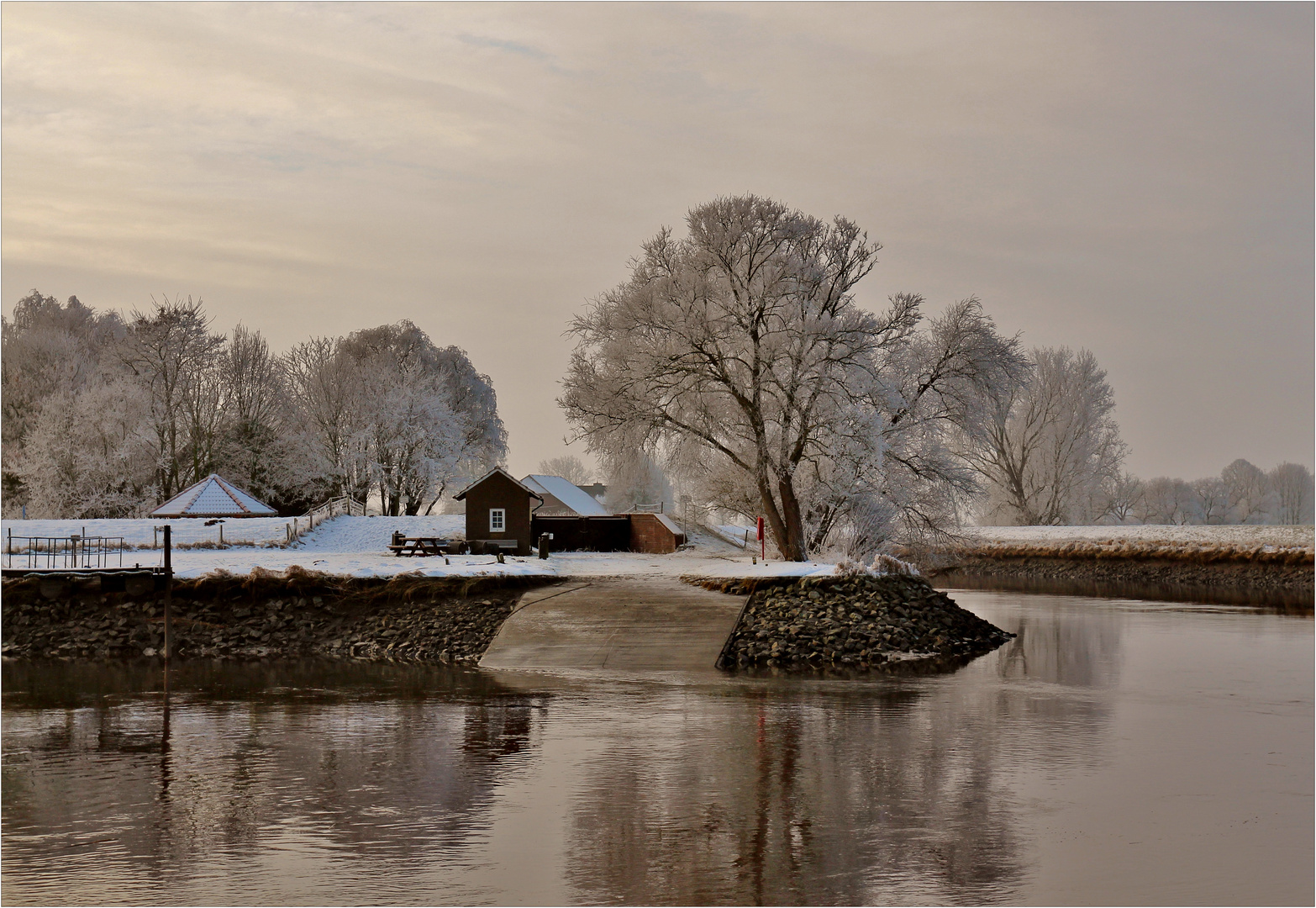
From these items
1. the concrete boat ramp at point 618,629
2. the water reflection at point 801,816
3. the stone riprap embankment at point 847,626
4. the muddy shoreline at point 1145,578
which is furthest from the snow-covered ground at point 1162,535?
the water reflection at point 801,816

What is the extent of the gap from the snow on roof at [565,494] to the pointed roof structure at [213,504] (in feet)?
42.9

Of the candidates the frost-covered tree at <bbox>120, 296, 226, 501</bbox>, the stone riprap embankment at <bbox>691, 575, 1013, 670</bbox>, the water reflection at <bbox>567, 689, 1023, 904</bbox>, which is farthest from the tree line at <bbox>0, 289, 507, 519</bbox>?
the water reflection at <bbox>567, 689, 1023, 904</bbox>

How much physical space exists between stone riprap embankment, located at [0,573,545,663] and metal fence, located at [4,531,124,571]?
474cm

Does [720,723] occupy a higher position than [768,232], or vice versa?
[768,232]

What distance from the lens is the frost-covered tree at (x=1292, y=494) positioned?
405 feet

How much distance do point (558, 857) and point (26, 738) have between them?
11223 millimetres

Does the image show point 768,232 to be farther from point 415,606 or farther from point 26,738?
point 26,738

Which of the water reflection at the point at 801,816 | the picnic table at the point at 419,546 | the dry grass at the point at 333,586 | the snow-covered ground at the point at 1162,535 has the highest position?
the picnic table at the point at 419,546

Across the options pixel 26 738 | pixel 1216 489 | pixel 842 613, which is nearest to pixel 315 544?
pixel 842 613

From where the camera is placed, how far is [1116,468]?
8125cm

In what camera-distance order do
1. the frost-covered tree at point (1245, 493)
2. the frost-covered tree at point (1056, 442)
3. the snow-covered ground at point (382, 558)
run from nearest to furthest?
the snow-covered ground at point (382, 558) → the frost-covered tree at point (1056, 442) → the frost-covered tree at point (1245, 493)

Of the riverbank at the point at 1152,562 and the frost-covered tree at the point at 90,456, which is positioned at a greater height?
the frost-covered tree at the point at 90,456

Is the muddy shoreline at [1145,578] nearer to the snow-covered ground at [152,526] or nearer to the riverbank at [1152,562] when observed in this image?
the riverbank at [1152,562]

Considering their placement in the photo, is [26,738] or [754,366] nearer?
[26,738]
